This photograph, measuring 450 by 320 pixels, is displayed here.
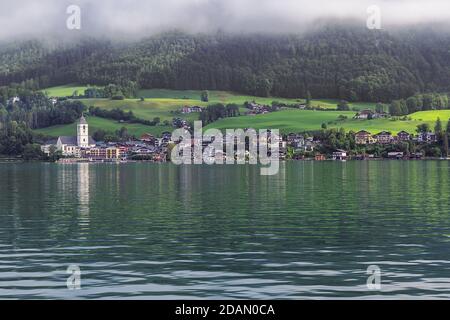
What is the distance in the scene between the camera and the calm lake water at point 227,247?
1065 inches

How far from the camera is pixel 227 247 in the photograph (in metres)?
35.8

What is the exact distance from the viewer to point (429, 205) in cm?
5666

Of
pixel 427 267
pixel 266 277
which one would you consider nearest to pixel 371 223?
pixel 427 267

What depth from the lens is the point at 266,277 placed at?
2867 centimetres

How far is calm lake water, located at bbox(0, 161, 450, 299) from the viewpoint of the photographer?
27.1 metres

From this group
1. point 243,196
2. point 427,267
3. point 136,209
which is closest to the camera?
point 427,267
